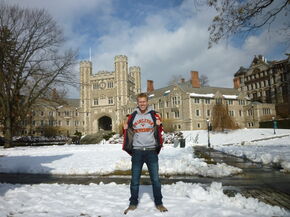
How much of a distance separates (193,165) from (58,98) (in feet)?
57.5

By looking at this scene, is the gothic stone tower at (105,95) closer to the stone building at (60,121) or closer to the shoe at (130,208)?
the stone building at (60,121)

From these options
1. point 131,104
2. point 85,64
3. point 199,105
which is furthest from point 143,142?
point 85,64

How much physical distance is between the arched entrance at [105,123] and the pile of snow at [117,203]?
64.0 m

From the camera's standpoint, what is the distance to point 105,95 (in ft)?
221

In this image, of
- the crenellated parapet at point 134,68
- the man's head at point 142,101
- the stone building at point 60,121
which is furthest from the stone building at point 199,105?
the man's head at point 142,101

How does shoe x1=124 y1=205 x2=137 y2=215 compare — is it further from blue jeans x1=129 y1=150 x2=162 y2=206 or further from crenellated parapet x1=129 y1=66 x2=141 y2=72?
crenellated parapet x1=129 y1=66 x2=141 y2=72

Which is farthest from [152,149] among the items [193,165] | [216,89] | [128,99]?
[128,99]

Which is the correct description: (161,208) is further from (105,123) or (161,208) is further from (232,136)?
(105,123)

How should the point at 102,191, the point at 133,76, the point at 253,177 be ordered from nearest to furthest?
the point at 102,191 < the point at 253,177 < the point at 133,76

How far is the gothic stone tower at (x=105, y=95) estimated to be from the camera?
6538 centimetres

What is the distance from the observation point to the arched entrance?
6888 centimetres

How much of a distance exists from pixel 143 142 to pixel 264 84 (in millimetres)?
64639

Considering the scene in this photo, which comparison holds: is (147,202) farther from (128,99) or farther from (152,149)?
(128,99)

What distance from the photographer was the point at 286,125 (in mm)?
40469
